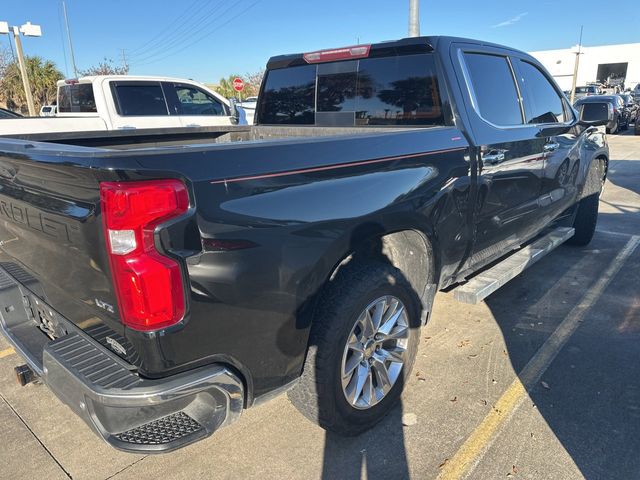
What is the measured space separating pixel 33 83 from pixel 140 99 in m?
25.8

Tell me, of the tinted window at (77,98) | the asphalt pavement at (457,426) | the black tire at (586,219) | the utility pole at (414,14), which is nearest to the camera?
the asphalt pavement at (457,426)

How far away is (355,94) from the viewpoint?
11.8 ft

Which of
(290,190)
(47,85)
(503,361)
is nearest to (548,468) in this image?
(503,361)

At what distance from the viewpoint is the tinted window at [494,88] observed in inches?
131

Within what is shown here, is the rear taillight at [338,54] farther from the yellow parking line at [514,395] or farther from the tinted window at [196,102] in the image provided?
the tinted window at [196,102]

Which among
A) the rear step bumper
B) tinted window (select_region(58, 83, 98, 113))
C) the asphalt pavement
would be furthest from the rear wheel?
tinted window (select_region(58, 83, 98, 113))

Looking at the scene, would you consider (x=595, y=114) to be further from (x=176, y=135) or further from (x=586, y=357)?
(x=176, y=135)

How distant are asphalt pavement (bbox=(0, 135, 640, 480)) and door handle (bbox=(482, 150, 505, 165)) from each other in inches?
53.5

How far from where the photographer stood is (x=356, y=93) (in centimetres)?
358

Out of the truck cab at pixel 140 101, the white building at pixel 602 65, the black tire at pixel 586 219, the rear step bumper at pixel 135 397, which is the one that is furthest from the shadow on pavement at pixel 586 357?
the white building at pixel 602 65

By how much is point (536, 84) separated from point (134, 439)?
4.07m

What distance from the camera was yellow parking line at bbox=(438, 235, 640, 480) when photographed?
245 centimetres

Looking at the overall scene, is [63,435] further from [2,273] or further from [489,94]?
[489,94]

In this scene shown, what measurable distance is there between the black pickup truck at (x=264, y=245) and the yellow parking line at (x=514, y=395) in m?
0.48
